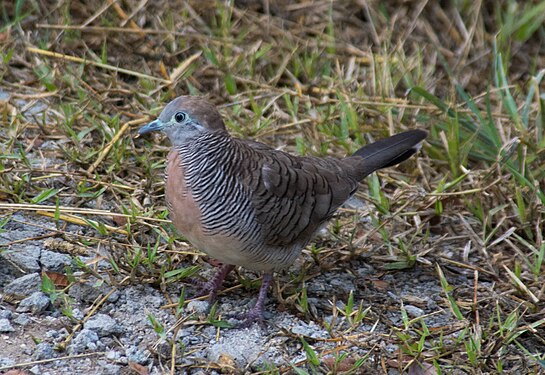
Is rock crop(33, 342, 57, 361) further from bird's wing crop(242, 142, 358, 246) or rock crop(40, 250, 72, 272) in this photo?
bird's wing crop(242, 142, 358, 246)

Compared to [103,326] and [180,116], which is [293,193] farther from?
[103,326]

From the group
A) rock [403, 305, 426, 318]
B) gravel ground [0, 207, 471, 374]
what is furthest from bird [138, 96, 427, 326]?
rock [403, 305, 426, 318]

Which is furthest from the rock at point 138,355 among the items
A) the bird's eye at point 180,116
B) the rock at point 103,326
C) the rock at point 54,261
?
the bird's eye at point 180,116

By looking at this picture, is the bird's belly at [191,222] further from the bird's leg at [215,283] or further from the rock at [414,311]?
the rock at [414,311]

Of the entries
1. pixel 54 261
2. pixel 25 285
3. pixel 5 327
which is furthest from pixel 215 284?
pixel 5 327

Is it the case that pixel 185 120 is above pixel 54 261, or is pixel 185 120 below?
above
